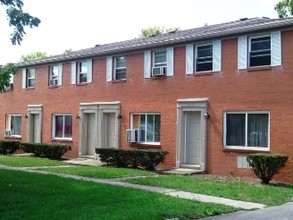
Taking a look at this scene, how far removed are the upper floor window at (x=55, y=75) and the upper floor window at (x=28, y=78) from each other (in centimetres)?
191

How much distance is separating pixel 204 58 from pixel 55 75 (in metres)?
11.2

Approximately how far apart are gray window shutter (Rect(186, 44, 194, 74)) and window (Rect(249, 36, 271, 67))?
2707 millimetres

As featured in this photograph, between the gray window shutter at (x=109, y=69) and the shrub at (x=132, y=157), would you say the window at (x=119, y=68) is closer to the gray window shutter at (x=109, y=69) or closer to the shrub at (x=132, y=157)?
the gray window shutter at (x=109, y=69)

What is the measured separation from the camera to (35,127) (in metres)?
29.5

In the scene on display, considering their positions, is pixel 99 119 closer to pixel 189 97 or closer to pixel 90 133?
pixel 90 133

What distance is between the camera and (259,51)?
58.7ft

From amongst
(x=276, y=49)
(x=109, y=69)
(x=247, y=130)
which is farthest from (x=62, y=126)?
(x=276, y=49)

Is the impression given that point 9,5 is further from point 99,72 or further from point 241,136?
point 99,72

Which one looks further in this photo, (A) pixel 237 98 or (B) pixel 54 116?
(B) pixel 54 116

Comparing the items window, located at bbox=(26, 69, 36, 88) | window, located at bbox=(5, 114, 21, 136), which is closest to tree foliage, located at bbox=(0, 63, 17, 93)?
window, located at bbox=(26, 69, 36, 88)

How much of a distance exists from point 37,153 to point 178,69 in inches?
404

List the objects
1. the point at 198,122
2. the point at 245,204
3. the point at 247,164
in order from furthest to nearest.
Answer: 1. the point at 198,122
2. the point at 247,164
3. the point at 245,204

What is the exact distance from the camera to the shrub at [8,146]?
28.4 m

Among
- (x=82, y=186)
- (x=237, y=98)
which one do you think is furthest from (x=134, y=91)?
(x=82, y=186)
